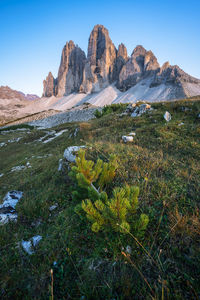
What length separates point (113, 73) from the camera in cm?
11581

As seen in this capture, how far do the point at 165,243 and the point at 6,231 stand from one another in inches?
Answer: 121

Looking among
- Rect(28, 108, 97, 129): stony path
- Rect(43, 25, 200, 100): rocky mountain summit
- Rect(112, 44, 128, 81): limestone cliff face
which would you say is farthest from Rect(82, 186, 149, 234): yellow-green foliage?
Rect(112, 44, 128, 81): limestone cliff face

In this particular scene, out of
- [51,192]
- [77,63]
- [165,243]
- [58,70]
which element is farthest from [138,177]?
[58,70]

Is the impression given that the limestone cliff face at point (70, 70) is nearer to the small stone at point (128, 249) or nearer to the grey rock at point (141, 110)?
the grey rock at point (141, 110)

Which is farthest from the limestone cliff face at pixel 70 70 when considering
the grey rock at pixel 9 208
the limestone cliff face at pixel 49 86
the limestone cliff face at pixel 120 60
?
the grey rock at pixel 9 208

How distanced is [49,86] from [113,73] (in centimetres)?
7033

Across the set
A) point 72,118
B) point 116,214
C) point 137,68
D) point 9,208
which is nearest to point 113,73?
point 137,68

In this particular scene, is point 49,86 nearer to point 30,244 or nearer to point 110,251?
point 30,244

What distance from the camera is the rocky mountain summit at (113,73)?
2965 inches

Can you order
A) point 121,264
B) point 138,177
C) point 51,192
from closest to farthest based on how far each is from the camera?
1. point 121,264
2. point 138,177
3. point 51,192

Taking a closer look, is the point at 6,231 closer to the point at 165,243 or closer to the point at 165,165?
the point at 165,243

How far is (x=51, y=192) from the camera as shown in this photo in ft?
13.0

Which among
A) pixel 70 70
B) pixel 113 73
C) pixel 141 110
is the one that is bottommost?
pixel 141 110

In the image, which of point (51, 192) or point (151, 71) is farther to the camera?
point (151, 71)
